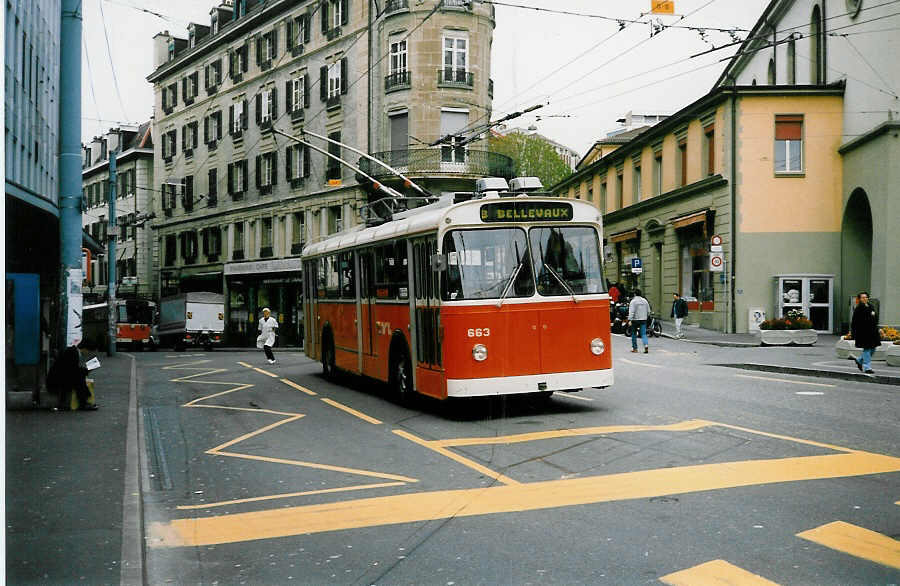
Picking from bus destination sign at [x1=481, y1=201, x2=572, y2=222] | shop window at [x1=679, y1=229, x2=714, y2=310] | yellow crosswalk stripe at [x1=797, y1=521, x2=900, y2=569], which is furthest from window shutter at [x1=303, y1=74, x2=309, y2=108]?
yellow crosswalk stripe at [x1=797, y1=521, x2=900, y2=569]

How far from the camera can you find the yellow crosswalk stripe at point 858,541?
5336mm

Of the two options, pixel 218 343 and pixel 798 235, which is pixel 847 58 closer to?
pixel 798 235

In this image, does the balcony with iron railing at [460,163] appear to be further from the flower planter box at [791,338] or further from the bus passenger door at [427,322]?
the bus passenger door at [427,322]

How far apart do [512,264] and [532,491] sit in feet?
16.1

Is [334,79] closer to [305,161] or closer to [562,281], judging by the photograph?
[305,161]

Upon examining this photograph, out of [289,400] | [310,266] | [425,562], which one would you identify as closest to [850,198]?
[310,266]

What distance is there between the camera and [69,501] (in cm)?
688

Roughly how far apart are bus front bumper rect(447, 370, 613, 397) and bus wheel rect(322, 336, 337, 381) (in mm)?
7382

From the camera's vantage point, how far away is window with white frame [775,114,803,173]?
3369 cm

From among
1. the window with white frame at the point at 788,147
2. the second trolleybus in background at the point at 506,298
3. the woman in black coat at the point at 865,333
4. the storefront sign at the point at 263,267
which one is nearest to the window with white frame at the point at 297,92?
the storefront sign at the point at 263,267

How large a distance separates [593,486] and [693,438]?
2594 mm

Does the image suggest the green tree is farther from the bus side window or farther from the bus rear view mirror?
the bus rear view mirror

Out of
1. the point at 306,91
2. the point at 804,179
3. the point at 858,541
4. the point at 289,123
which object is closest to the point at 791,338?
the point at 804,179

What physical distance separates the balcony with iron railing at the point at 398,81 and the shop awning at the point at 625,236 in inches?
546
